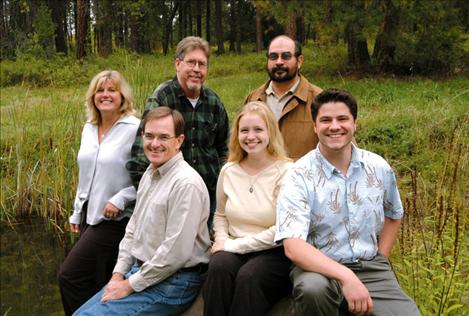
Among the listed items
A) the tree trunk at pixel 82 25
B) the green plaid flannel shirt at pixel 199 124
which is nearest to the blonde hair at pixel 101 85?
the green plaid flannel shirt at pixel 199 124

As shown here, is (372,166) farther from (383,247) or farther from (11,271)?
(11,271)

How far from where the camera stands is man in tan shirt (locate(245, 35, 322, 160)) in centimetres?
369

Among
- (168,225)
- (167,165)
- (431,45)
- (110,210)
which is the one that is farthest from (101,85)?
(431,45)

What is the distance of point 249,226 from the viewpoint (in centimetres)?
292

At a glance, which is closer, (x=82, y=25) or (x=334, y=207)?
(x=334, y=207)

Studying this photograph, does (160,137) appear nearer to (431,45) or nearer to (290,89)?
(290,89)

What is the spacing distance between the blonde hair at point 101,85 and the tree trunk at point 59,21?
64.5ft

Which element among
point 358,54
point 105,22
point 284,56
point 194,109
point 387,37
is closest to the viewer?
point 194,109

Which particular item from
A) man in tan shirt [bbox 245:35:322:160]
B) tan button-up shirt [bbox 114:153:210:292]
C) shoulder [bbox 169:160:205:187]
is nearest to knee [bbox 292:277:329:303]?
tan button-up shirt [bbox 114:153:210:292]

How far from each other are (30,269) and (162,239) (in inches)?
128

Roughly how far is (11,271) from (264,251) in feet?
12.2

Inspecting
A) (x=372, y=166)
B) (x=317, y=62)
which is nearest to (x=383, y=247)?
(x=372, y=166)

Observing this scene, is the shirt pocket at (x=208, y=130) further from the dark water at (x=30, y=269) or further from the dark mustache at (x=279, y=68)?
the dark water at (x=30, y=269)

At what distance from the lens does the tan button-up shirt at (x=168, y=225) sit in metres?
2.87
